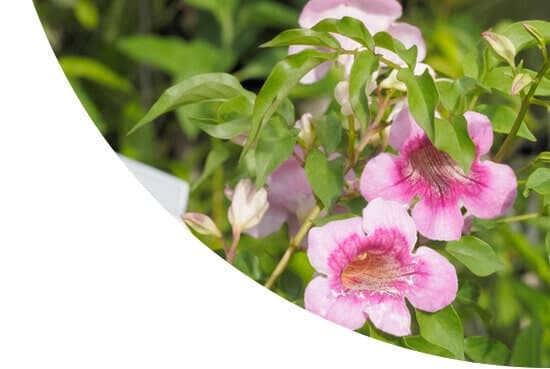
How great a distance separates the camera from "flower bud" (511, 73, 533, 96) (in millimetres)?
383

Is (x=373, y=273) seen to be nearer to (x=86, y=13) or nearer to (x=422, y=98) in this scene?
(x=422, y=98)

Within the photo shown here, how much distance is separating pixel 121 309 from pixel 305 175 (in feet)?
0.47

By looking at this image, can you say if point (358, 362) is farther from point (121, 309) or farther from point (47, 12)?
point (47, 12)

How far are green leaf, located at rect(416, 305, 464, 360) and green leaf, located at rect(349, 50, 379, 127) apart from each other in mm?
86

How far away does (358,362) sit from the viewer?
0.35m

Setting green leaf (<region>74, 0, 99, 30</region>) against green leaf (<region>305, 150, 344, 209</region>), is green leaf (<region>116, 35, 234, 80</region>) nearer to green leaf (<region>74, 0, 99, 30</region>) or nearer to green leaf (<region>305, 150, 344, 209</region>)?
green leaf (<region>74, 0, 99, 30</region>)

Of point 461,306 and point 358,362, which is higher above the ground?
point 358,362

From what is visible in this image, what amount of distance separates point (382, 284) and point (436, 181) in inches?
1.9

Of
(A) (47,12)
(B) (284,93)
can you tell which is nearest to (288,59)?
(B) (284,93)

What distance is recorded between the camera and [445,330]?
1.33ft

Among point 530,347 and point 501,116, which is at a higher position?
point 501,116

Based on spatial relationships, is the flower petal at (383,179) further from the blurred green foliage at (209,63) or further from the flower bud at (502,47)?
the blurred green foliage at (209,63)

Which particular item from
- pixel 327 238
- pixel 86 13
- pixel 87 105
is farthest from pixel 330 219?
pixel 86 13

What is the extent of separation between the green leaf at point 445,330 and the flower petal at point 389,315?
1 centimetres
